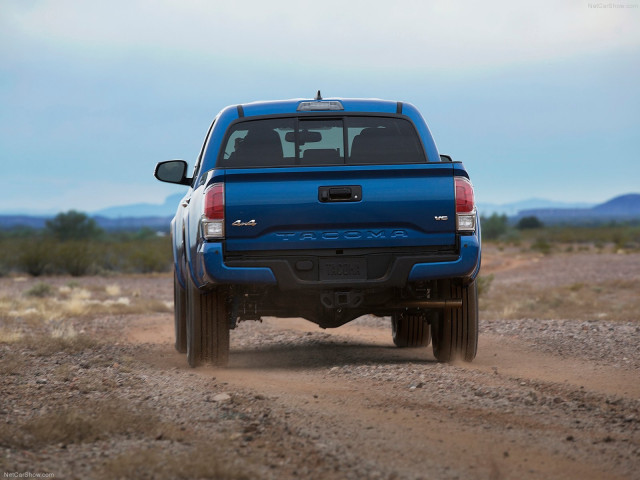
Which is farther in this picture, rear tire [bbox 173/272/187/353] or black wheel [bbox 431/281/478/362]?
rear tire [bbox 173/272/187/353]

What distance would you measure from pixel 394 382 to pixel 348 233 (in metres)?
1.20

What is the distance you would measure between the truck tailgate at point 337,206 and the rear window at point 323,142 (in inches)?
38.2

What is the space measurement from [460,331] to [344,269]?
153 cm

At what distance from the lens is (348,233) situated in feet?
25.0


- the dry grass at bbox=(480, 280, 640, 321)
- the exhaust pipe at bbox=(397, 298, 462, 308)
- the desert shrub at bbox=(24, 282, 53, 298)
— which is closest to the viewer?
the exhaust pipe at bbox=(397, 298, 462, 308)

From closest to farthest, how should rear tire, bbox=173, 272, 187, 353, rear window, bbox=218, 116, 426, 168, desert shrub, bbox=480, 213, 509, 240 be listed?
rear window, bbox=218, 116, 426, 168 < rear tire, bbox=173, 272, 187, 353 < desert shrub, bbox=480, 213, 509, 240

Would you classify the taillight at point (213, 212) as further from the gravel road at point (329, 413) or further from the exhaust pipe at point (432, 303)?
the exhaust pipe at point (432, 303)

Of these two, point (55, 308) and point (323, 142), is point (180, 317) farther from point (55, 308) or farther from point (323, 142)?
point (55, 308)

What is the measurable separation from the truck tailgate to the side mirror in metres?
2.47

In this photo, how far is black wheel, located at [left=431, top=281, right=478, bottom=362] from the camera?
28.0 feet

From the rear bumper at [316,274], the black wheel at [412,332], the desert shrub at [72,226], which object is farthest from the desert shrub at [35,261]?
the rear bumper at [316,274]

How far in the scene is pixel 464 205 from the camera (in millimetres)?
7645

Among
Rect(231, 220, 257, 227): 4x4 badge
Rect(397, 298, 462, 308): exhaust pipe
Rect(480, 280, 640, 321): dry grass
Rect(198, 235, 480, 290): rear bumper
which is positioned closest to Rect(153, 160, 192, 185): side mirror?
Rect(198, 235, 480, 290): rear bumper

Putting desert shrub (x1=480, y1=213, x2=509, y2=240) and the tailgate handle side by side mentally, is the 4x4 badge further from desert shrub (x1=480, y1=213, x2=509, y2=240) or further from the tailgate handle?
desert shrub (x1=480, y1=213, x2=509, y2=240)
